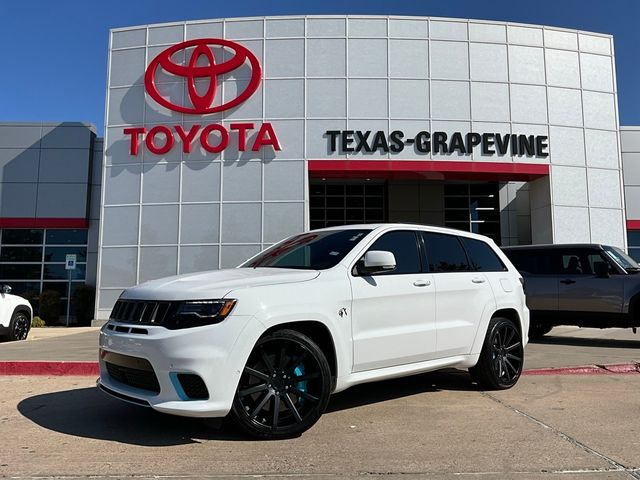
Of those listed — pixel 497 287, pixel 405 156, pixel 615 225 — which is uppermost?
pixel 405 156

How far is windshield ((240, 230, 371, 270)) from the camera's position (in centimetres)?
495

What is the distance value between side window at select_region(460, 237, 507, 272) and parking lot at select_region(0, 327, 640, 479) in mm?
1447

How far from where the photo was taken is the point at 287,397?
4.20m

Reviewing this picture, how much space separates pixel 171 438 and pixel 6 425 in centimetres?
168

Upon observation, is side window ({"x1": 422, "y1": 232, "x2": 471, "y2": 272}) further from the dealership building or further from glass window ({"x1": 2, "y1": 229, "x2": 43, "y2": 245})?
glass window ({"x1": 2, "y1": 229, "x2": 43, "y2": 245})

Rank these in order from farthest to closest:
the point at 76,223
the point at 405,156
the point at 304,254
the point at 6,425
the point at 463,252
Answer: the point at 76,223 → the point at 405,156 → the point at 463,252 → the point at 304,254 → the point at 6,425

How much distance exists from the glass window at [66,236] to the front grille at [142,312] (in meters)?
17.8

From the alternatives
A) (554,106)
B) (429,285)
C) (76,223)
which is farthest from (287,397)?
(76,223)

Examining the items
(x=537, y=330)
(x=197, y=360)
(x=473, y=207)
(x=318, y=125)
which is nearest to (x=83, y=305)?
(x=318, y=125)

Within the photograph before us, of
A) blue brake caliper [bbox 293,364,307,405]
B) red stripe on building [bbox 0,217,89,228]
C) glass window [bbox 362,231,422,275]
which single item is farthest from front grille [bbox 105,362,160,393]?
red stripe on building [bbox 0,217,89,228]

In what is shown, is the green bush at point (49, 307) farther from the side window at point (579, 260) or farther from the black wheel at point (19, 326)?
the side window at point (579, 260)

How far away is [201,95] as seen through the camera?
17.7m

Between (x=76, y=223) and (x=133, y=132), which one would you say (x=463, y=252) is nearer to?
(x=133, y=132)

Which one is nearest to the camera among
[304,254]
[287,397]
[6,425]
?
[287,397]
